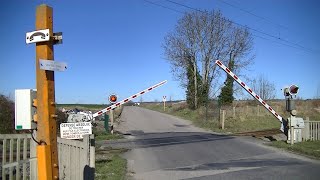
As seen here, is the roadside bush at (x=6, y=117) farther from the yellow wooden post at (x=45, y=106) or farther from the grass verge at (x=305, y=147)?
the yellow wooden post at (x=45, y=106)

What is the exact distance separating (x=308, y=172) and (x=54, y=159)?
25.0ft

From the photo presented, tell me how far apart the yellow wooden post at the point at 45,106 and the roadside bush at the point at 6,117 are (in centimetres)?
1432

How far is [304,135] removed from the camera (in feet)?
67.4

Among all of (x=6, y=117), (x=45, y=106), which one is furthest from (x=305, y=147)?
(x=45, y=106)

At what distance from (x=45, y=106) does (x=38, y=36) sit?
41.8 inches

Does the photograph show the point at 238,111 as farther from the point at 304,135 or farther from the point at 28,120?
the point at 28,120

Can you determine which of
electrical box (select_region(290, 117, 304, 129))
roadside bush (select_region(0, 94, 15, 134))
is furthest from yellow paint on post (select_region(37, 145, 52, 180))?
electrical box (select_region(290, 117, 304, 129))

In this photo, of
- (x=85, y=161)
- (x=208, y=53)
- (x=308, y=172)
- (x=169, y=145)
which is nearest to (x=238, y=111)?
(x=208, y=53)

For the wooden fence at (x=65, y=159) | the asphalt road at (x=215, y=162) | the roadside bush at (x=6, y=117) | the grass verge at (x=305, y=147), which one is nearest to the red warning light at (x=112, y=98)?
the asphalt road at (x=215, y=162)

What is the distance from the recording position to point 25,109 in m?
6.61

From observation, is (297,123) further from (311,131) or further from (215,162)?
(215,162)

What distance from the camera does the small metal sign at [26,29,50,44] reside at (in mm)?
6484

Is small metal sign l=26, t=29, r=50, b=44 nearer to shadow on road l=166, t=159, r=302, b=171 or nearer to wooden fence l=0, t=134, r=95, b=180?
wooden fence l=0, t=134, r=95, b=180

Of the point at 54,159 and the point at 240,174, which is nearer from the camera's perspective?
the point at 54,159
